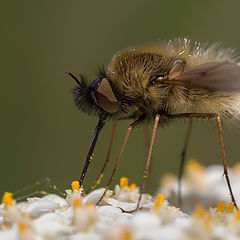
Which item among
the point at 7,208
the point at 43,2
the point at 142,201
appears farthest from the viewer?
the point at 43,2

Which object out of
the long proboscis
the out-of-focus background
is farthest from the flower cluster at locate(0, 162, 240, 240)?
the out-of-focus background

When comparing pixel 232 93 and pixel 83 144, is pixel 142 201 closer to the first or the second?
pixel 232 93

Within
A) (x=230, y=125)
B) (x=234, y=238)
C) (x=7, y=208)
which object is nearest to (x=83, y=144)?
(x=230, y=125)

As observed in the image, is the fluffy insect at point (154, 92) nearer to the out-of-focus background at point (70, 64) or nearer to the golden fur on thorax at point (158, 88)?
the golden fur on thorax at point (158, 88)

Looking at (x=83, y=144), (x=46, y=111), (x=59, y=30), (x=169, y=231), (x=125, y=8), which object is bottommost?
(x=169, y=231)

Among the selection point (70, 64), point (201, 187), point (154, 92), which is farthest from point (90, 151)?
point (70, 64)

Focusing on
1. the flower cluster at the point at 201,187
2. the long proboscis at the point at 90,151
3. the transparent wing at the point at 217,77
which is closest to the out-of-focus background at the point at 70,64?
the flower cluster at the point at 201,187
